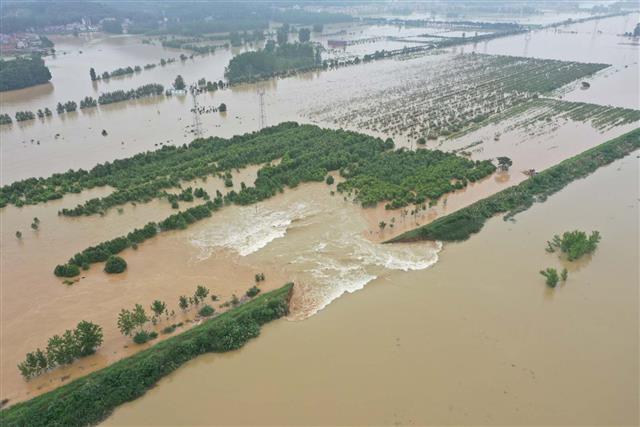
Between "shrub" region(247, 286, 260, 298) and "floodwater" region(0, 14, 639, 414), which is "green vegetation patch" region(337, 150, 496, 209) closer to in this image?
"floodwater" region(0, 14, 639, 414)

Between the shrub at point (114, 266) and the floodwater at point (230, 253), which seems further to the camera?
the shrub at point (114, 266)

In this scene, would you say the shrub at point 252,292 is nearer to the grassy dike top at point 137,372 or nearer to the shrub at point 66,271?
the grassy dike top at point 137,372

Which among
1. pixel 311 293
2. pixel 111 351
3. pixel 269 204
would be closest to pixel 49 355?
pixel 111 351

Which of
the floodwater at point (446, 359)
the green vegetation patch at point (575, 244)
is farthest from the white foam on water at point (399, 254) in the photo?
the green vegetation patch at point (575, 244)

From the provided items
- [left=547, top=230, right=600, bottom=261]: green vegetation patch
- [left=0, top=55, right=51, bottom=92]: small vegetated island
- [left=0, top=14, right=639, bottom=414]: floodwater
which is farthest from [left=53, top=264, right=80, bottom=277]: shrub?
[left=0, top=55, right=51, bottom=92]: small vegetated island

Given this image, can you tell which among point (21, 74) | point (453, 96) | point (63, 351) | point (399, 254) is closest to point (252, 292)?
point (63, 351)

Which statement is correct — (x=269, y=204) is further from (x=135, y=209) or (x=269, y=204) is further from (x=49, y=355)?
(x=49, y=355)
